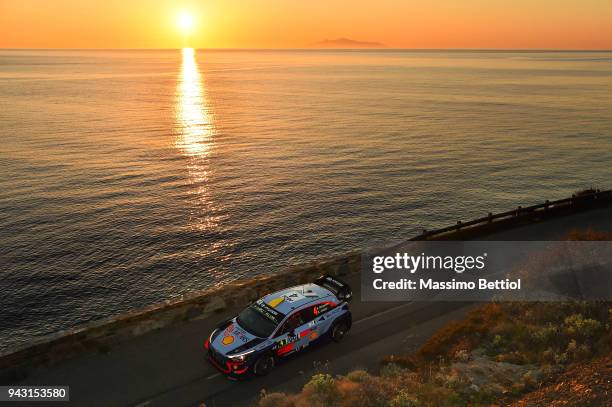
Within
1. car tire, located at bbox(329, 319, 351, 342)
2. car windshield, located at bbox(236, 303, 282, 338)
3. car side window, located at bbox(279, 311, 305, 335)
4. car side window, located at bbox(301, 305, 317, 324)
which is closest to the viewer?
car windshield, located at bbox(236, 303, 282, 338)

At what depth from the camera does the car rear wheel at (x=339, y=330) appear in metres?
16.6

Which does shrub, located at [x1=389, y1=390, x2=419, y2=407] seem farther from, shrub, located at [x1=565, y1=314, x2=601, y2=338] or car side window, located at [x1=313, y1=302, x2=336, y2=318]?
shrub, located at [x1=565, y1=314, x2=601, y2=338]

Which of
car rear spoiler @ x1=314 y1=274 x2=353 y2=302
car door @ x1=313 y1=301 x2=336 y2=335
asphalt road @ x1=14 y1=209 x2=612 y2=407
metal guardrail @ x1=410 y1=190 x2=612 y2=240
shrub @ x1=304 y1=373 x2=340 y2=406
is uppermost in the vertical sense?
metal guardrail @ x1=410 y1=190 x2=612 y2=240

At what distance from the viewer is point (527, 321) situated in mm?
16672

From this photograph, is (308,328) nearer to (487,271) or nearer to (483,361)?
(483,361)

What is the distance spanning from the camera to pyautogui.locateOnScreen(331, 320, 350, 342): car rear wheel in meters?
16.6

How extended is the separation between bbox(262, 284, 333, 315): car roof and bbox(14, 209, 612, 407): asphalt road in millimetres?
1587

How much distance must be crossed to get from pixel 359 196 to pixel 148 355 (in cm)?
3097

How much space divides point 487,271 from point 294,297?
1011cm

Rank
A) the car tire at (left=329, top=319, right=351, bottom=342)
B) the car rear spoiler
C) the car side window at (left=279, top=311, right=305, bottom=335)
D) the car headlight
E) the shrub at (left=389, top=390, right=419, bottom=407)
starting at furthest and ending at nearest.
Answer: the car rear spoiler, the car tire at (left=329, top=319, right=351, bottom=342), the car side window at (left=279, top=311, right=305, bottom=335), the car headlight, the shrub at (left=389, top=390, right=419, bottom=407)

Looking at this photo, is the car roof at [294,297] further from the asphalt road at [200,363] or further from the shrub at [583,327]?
the shrub at [583,327]

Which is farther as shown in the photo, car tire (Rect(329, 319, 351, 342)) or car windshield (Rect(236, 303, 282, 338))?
car tire (Rect(329, 319, 351, 342))

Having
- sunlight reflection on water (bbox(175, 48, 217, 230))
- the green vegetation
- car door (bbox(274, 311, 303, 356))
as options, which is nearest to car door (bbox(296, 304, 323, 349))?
car door (bbox(274, 311, 303, 356))

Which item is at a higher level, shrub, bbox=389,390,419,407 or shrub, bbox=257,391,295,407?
shrub, bbox=389,390,419,407
